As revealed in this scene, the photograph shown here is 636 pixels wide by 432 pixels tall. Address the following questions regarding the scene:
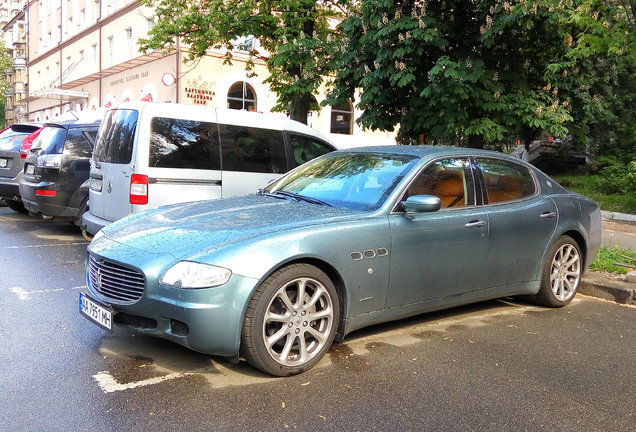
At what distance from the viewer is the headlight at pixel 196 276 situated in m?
3.38

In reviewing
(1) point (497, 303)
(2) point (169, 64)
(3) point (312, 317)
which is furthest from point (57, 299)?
(2) point (169, 64)

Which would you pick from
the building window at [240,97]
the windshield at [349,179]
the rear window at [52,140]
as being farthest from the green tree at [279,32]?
the building window at [240,97]

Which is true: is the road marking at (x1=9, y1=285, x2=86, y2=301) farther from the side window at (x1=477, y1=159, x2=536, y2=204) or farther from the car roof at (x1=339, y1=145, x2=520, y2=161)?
the side window at (x1=477, y1=159, x2=536, y2=204)

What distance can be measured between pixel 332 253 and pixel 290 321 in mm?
541

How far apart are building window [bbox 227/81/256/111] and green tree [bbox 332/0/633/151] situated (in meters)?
16.4

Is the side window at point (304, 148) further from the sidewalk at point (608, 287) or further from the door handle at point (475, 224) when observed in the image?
the sidewalk at point (608, 287)

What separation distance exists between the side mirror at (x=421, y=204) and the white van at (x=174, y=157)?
3.28 metres

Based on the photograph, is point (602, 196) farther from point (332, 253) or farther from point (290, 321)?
point (290, 321)

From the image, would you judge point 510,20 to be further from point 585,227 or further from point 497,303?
point 497,303

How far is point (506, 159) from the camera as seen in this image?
5.49m

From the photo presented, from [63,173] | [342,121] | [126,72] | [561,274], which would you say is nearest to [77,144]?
[63,173]

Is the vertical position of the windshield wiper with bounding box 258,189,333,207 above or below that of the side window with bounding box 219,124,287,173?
below

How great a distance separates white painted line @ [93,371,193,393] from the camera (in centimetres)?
338

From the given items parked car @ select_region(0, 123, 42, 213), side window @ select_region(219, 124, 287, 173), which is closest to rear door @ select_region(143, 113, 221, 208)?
side window @ select_region(219, 124, 287, 173)
